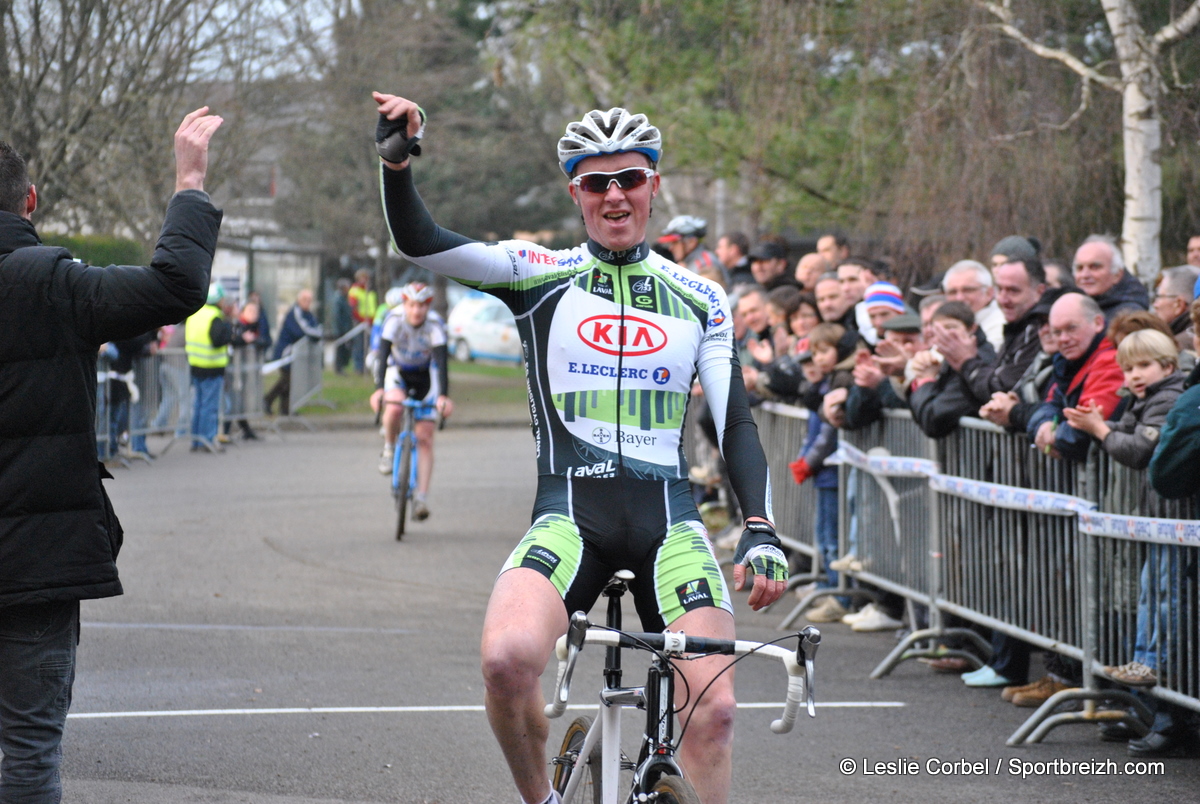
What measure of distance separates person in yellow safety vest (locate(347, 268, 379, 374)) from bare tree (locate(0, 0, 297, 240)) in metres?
11.1

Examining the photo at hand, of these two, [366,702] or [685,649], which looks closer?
[685,649]

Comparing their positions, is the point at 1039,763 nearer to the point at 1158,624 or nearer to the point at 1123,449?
the point at 1158,624

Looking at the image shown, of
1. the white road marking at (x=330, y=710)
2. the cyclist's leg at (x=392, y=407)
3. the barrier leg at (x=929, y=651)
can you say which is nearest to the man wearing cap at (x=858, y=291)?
the barrier leg at (x=929, y=651)

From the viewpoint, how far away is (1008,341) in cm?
800

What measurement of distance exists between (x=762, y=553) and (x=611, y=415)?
0.66 m

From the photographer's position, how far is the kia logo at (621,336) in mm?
4262

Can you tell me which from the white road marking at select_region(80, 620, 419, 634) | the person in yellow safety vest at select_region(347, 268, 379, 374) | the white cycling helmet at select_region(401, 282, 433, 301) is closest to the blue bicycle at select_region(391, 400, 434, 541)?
the white cycling helmet at select_region(401, 282, 433, 301)

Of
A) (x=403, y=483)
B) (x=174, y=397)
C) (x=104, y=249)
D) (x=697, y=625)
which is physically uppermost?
(x=104, y=249)

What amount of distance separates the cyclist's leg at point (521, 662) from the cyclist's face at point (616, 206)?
3.33ft

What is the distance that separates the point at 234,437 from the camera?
2150 centimetres

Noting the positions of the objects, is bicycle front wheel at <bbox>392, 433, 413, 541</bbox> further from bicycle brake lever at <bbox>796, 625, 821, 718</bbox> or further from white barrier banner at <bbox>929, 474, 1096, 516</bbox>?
bicycle brake lever at <bbox>796, 625, 821, 718</bbox>

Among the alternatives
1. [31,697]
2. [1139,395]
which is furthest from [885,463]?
[31,697]

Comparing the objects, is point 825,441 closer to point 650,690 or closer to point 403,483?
point 403,483

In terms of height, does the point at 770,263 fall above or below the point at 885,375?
A: above
